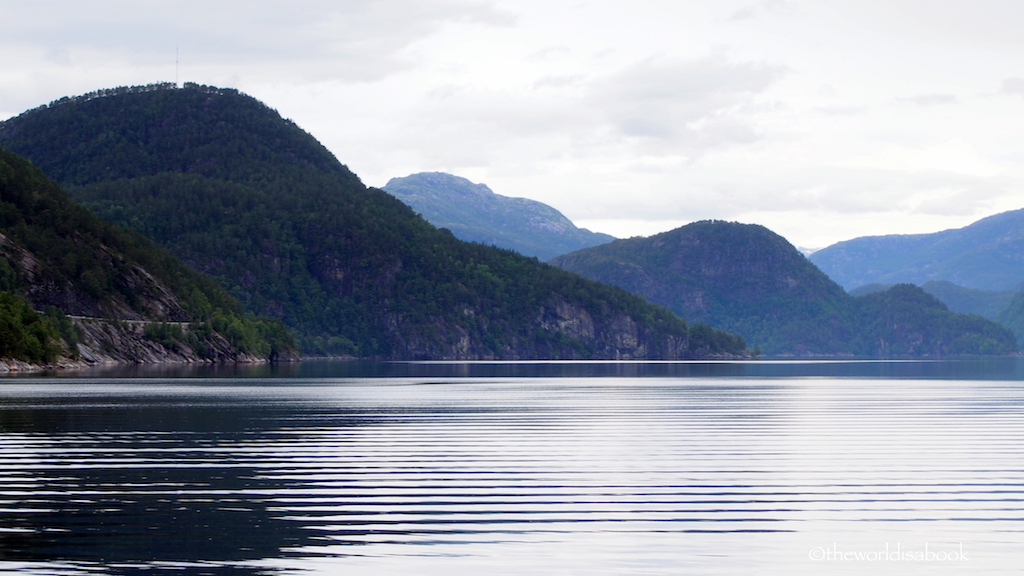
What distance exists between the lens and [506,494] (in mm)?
28594

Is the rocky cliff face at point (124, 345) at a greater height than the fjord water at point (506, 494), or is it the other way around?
the rocky cliff face at point (124, 345)

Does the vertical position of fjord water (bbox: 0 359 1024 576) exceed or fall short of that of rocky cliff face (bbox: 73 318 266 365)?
it falls short

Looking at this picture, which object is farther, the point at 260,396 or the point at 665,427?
the point at 260,396

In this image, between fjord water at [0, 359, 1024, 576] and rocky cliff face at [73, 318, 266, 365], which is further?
rocky cliff face at [73, 318, 266, 365]

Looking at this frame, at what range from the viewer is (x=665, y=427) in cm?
5081

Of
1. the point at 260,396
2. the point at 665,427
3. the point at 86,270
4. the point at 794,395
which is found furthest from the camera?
the point at 86,270

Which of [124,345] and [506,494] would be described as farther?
[124,345]

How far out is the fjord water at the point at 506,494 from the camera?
20766 mm

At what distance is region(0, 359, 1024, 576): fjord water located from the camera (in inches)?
818

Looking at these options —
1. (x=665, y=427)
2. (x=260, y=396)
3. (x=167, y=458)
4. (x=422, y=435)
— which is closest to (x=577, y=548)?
(x=167, y=458)

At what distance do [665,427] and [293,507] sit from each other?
26.8m

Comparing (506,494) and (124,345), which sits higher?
(124,345)

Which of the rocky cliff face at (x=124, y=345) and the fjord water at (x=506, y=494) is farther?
the rocky cliff face at (x=124, y=345)

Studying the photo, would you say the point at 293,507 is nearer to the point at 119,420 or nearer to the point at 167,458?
the point at 167,458
